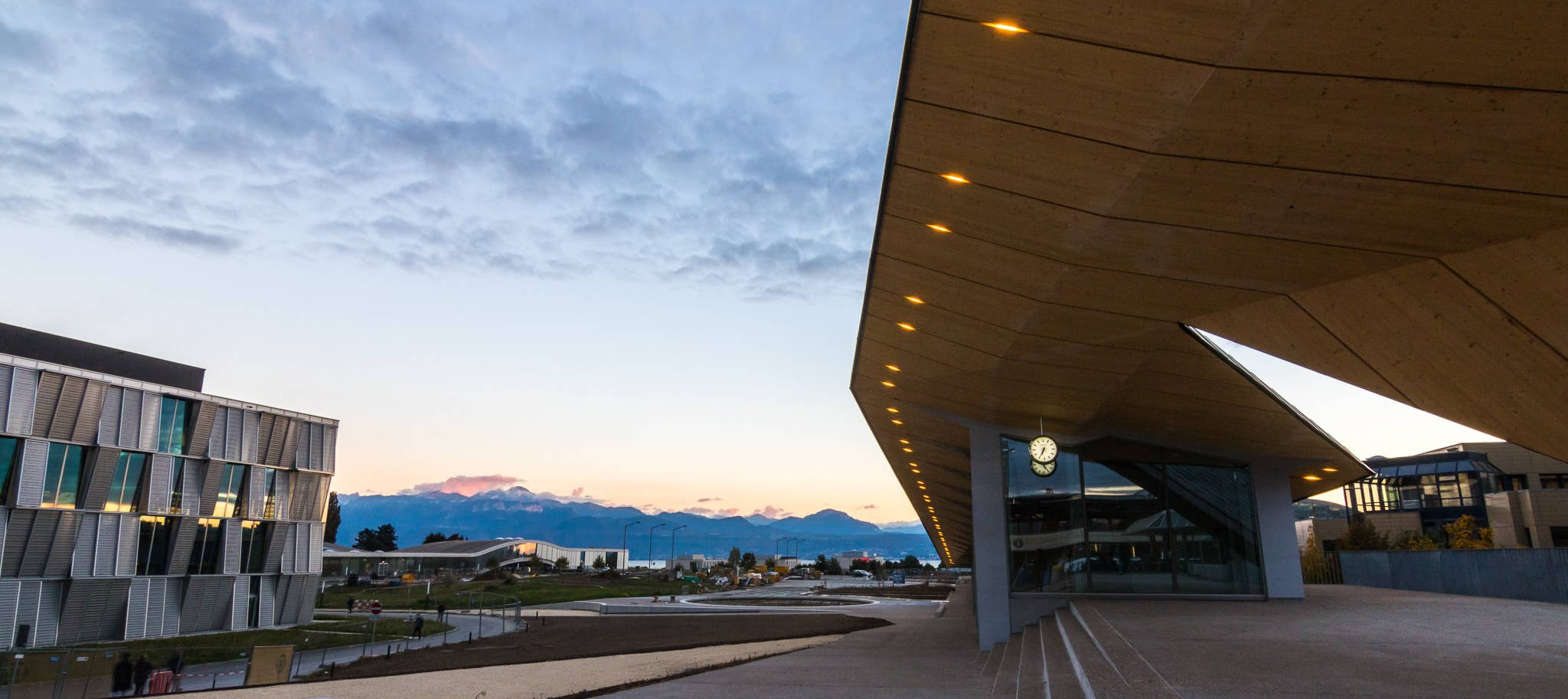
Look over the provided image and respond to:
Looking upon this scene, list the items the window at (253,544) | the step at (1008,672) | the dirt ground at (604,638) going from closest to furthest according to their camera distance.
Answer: the step at (1008,672) < the dirt ground at (604,638) < the window at (253,544)

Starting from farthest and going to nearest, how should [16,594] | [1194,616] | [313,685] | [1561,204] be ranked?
[16,594], [313,685], [1194,616], [1561,204]

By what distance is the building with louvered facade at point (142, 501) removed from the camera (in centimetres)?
3095

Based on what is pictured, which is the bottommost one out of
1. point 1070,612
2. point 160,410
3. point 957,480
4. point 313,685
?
point 313,685

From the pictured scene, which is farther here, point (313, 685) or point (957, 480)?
point (957, 480)

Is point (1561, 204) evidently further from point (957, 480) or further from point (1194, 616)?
point (957, 480)

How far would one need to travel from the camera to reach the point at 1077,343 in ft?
39.5

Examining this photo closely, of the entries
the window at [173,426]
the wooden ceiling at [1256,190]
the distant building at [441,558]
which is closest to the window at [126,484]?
the window at [173,426]

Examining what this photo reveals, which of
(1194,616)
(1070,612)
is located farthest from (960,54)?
(1070,612)

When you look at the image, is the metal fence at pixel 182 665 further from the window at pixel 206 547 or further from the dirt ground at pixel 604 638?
the window at pixel 206 547

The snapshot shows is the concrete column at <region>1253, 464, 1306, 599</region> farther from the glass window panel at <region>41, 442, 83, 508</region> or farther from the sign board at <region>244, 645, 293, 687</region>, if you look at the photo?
the glass window panel at <region>41, 442, 83, 508</region>

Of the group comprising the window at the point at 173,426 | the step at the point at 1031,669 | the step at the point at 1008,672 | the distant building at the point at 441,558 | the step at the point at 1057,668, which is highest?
the window at the point at 173,426

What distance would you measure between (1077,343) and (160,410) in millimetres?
39404

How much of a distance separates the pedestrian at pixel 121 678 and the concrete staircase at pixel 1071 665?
16.2 meters

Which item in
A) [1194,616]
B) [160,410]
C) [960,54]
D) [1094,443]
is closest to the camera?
[960,54]
